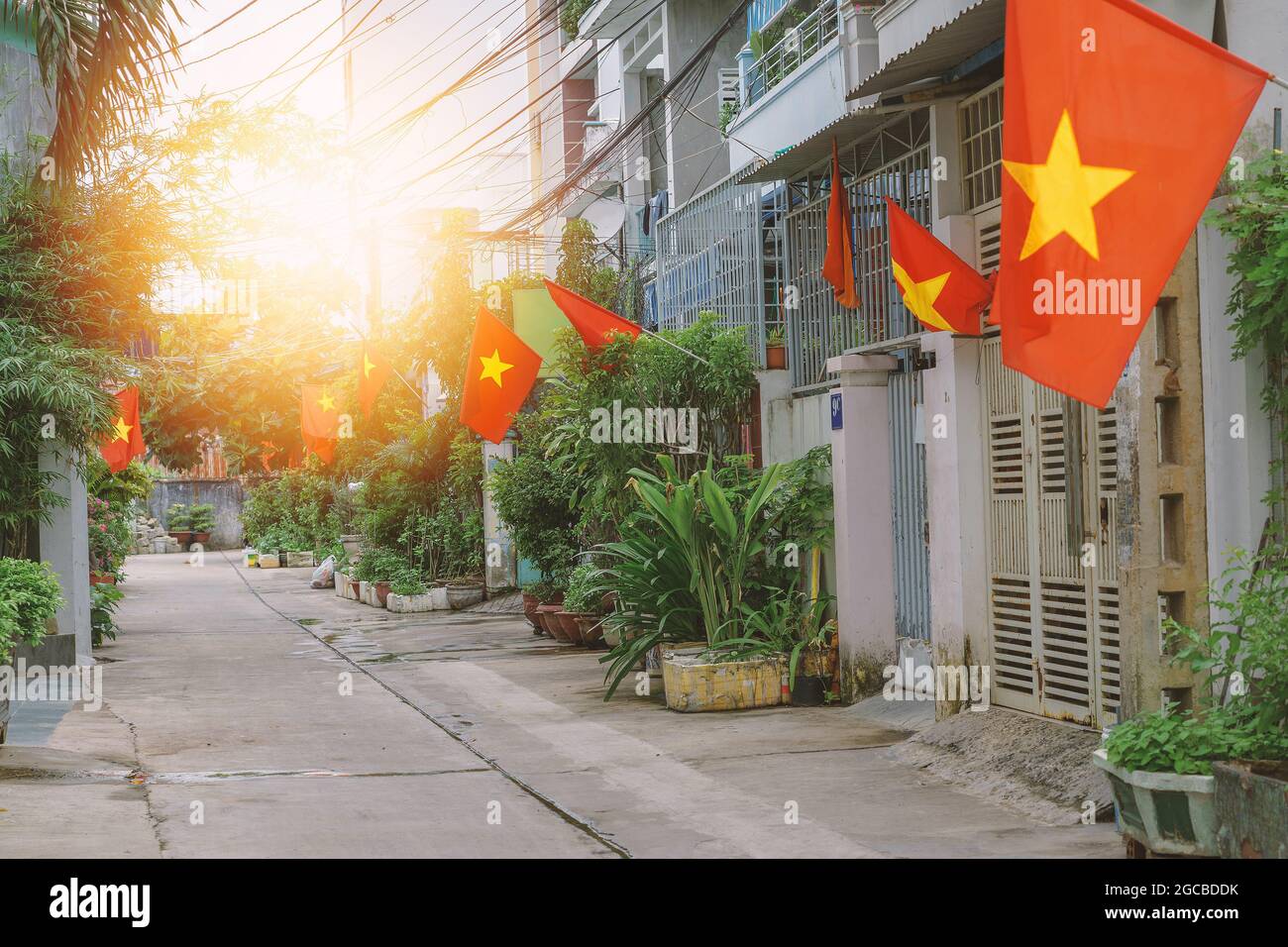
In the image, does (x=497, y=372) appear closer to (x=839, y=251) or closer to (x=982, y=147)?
(x=839, y=251)

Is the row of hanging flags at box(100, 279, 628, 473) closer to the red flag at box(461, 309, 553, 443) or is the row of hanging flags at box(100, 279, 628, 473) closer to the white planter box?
the red flag at box(461, 309, 553, 443)

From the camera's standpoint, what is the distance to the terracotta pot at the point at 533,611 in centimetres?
1819

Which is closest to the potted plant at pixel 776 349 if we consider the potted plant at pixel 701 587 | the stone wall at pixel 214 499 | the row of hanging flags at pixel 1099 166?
the potted plant at pixel 701 587

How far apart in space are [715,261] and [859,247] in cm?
315

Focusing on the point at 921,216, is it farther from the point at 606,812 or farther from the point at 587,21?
the point at 587,21

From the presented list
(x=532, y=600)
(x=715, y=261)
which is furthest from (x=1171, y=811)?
(x=532, y=600)

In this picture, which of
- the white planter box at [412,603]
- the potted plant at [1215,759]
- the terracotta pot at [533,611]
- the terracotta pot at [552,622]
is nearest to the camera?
the potted plant at [1215,759]

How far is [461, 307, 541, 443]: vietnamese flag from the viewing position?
47.2ft

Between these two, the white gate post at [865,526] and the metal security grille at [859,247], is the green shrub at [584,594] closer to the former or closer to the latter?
the metal security grille at [859,247]

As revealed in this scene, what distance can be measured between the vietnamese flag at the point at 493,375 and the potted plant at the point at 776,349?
2632mm

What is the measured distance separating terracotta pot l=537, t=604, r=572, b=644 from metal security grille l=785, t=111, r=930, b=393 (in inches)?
218

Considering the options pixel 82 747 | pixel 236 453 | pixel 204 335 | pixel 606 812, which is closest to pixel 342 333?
pixel 204 335

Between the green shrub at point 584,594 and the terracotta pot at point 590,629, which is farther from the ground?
the green shrub at point 584,594
